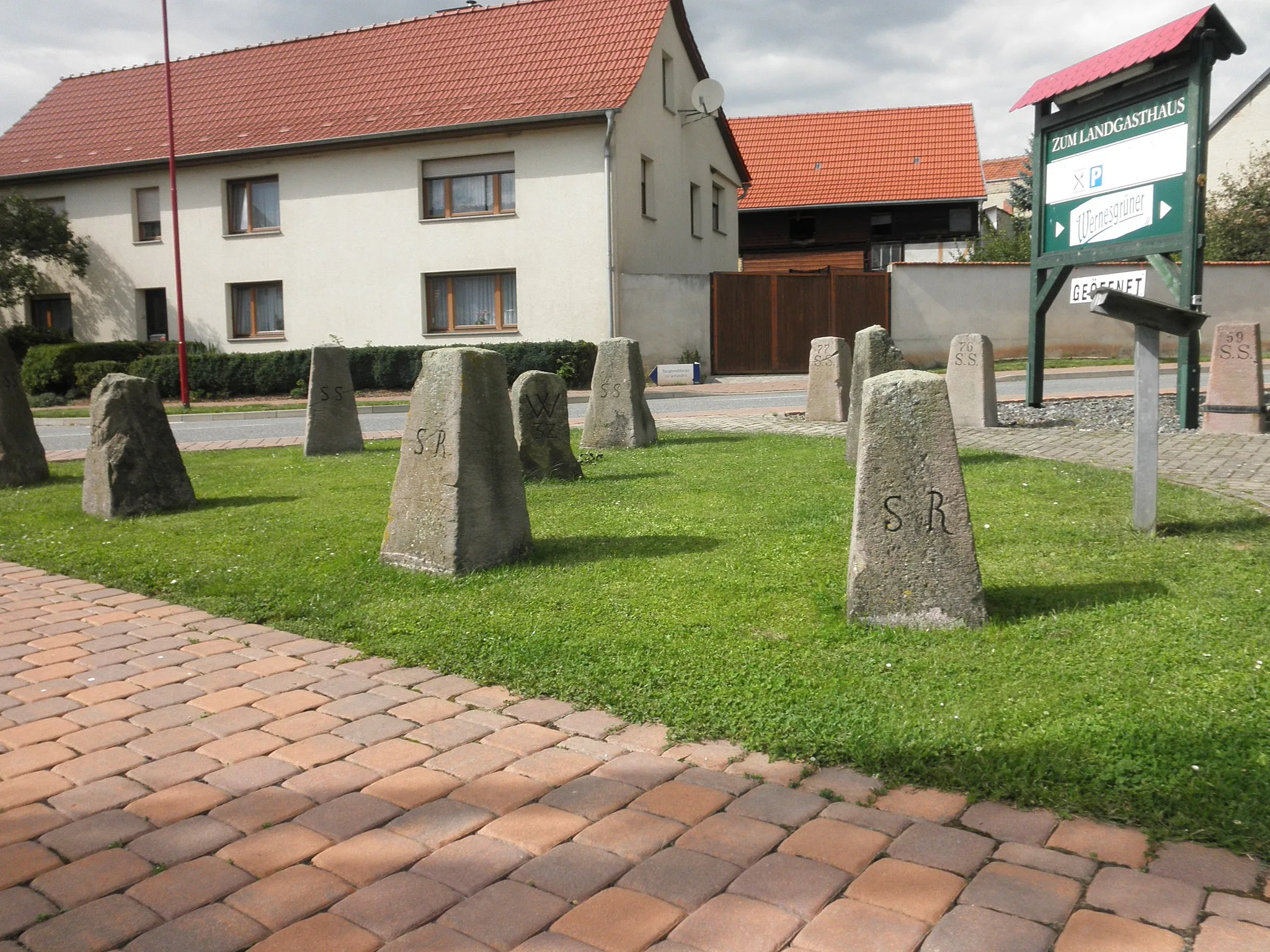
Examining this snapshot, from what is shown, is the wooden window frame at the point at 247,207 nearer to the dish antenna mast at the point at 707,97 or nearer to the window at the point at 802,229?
the dish antenna mast at the point at 707,97

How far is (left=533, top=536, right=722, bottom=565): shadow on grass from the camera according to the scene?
623cm

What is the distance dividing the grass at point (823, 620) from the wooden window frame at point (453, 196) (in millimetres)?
17496

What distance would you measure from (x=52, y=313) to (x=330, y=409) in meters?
22.3

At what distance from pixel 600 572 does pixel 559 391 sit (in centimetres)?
389

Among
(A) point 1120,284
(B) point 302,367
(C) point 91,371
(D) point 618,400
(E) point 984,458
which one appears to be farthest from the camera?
(B) point 302,367

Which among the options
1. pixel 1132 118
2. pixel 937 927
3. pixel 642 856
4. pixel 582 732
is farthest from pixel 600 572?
pixel 1132 118

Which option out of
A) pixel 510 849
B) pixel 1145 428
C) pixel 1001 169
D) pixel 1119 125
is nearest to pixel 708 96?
pixel 1119 125

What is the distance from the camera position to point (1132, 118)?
41.4 feet

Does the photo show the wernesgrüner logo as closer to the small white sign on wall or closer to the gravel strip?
the small white sign on wall

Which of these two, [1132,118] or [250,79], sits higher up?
[250,79]

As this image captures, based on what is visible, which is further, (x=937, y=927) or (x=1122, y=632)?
(x=1122, y=632)

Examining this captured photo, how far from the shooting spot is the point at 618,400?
11.9m

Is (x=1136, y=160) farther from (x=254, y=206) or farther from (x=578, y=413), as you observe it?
(x=254, y=206)

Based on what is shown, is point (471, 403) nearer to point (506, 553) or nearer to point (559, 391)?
point (506, 553)
